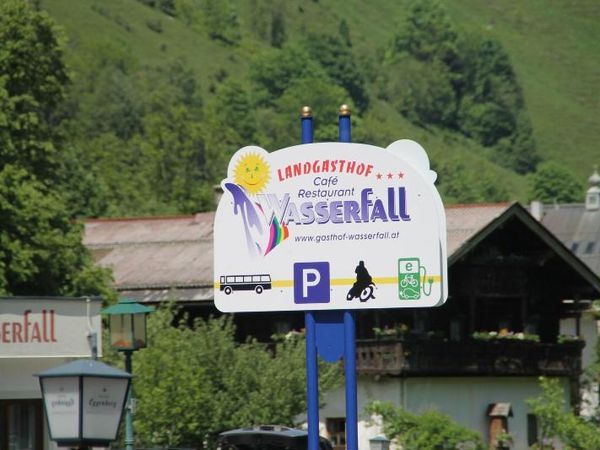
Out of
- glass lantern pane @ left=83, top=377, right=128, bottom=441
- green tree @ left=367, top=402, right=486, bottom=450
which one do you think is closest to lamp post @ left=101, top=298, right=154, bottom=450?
glass lantern pane @ left=83, top=377, right=128, bottom=441

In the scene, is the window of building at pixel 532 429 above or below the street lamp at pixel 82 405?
below

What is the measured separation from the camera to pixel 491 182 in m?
187

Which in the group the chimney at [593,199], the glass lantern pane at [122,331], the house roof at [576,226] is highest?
the chimney at [593,199]

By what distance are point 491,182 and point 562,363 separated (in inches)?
5467

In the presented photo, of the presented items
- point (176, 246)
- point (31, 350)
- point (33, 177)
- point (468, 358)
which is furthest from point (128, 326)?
point (176, 246)

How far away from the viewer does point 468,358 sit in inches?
1817

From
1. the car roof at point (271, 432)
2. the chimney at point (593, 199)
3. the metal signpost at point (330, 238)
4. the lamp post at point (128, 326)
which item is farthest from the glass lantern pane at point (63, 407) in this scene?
the chimney at point (593, 199)

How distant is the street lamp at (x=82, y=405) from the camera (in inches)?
663

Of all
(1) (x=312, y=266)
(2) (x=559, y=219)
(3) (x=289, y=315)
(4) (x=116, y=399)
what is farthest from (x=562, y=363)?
(2) (x=559, y=219)

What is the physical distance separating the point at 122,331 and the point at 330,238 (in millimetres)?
6140

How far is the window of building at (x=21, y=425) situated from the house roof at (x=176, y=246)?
610 inches

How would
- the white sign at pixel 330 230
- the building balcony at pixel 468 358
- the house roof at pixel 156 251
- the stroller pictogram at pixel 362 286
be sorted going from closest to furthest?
1. the white sign at pixel 330 230
2. the stroller pictogram at pixel 362 286
3. the building balcony at pixel 468 358
4. the house roof at pixel 156 251

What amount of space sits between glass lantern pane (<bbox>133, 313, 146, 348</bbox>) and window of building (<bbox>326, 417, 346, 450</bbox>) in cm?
1852

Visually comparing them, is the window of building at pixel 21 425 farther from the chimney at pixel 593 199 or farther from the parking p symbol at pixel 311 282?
the chimney at pixel 593 199
